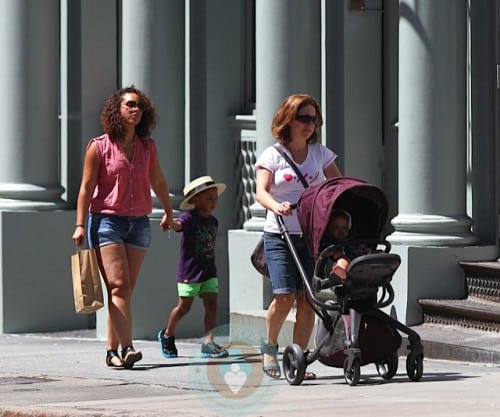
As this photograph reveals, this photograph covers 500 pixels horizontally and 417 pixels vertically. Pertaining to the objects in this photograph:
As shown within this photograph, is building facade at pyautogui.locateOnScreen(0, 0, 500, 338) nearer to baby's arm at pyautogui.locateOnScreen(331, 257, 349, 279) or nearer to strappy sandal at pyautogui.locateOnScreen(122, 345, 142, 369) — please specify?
strappy sandal at pyautogui.locateOnScreen(122, 345, 142, 369)

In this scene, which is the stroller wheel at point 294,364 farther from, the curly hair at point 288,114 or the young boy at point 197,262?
the young boy at point 197,262

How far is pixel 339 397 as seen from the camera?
9961 mm

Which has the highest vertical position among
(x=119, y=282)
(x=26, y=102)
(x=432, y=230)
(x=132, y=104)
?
(x=26, y=102)

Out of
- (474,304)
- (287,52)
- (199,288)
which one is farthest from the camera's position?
Result: (287,52)

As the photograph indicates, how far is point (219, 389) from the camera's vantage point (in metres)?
10.7

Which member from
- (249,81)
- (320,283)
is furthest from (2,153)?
(320,283)

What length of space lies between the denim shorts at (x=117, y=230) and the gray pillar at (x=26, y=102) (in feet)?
12.8

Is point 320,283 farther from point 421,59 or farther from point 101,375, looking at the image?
point 421,59

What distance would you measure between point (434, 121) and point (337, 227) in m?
2.41

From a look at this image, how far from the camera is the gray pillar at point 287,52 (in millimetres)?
13969

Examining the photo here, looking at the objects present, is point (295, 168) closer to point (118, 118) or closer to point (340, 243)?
point (340, 243)

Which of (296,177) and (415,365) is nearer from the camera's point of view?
(415,365)

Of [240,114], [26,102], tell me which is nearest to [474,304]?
[240,114]

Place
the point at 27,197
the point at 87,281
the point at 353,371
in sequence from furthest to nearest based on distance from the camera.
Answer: the point at 27,197 → the point at 87,281 → the point at 353,371
